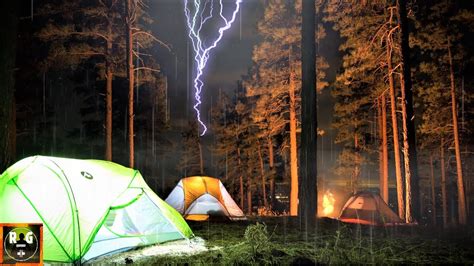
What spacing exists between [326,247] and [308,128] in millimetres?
4314

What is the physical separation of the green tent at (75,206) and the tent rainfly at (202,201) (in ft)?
21.4

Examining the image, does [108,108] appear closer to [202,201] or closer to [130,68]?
[130,68]

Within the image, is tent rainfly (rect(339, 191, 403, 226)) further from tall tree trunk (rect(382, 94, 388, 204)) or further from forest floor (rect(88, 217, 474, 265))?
tall tree trunk (rect(382, 94, 388, 204))

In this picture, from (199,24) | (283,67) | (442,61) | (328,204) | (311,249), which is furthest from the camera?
(328,204)

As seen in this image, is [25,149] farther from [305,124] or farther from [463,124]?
[463,124]

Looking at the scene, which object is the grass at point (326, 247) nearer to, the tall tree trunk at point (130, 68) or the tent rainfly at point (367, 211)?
the tent rainfly at point (367, 211)

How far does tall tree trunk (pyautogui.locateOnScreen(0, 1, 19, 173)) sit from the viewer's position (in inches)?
342

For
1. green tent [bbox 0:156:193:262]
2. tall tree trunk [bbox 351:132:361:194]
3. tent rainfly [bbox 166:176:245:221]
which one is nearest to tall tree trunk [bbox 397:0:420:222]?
tent rainfly [bbox 166:176:245:221]

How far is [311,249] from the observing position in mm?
8703

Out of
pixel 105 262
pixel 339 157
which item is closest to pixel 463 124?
pixel 339 157

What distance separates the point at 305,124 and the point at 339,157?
25.0m

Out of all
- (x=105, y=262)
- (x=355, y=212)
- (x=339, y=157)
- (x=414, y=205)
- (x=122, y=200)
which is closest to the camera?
(x=105, y=262)

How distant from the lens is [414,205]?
14.6 metres

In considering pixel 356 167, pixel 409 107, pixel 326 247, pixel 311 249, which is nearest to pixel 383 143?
pixel 356 167
